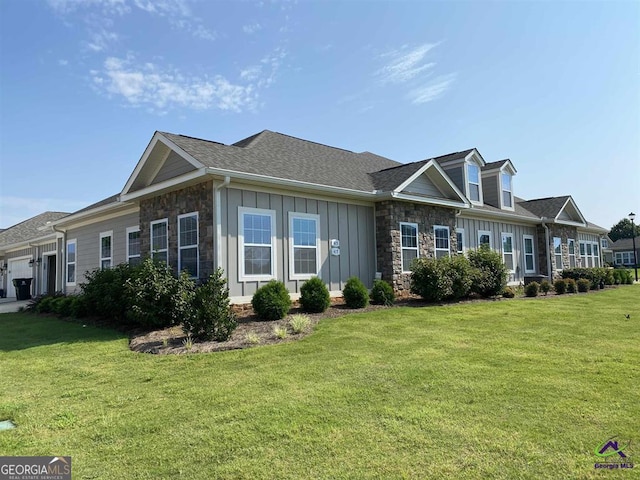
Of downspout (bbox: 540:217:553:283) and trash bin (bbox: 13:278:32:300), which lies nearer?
downspout (bbox: 540:217:553:283)

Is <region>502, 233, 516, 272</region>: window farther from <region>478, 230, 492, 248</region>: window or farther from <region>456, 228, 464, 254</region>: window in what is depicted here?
<region>456, 228, 464, 254</region>: window

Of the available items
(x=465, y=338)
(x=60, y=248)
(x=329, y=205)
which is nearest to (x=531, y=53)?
(x=329, y=205)

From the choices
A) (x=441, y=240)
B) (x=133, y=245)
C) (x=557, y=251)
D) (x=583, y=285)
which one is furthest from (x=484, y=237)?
(x=133, y=245)

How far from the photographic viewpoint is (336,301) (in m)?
11.9

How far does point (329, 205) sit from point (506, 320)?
18.2 feet

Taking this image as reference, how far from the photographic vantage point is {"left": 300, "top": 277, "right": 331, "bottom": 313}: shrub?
10258 millimetres

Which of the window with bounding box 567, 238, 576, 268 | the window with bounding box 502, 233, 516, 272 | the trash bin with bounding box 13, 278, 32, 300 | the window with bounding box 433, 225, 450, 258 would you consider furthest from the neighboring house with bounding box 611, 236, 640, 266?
the trash bin with bounding box 13, 278, 32, 300

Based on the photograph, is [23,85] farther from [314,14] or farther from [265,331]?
[265,331]

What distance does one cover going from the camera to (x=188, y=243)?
1102 centimetres

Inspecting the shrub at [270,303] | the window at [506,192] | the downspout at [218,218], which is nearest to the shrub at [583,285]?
the window at [506,192]

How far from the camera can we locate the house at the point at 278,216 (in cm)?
1027

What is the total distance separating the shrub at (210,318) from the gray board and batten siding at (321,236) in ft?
6.43

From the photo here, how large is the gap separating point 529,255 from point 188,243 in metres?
16.9

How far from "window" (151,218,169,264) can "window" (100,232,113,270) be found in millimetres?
3890
